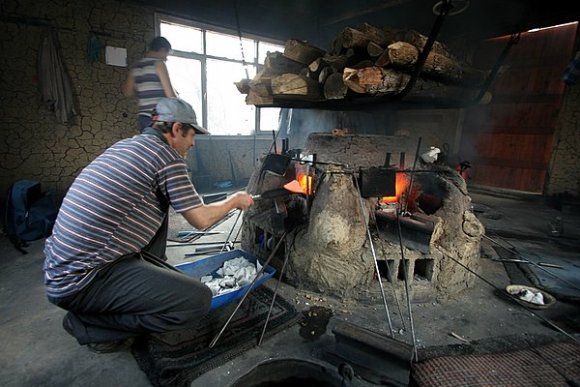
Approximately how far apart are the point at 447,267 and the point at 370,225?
2.86 ft

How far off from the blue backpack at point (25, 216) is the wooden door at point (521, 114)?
873 centimetres

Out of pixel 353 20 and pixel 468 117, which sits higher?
pixel 353 20

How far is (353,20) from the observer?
4.90m

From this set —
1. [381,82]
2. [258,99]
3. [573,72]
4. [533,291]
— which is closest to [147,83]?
[258,99]

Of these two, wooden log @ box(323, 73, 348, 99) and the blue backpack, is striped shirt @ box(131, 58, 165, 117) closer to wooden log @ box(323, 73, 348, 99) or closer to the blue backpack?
the blue backpack

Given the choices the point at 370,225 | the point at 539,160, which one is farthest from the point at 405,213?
the point at 539,160

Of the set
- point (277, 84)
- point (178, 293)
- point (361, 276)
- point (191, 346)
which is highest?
point (277, 84)

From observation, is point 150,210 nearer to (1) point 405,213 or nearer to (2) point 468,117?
(1) point 405,213

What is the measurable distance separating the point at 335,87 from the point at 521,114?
20.9 feet

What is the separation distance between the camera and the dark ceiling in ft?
13.8

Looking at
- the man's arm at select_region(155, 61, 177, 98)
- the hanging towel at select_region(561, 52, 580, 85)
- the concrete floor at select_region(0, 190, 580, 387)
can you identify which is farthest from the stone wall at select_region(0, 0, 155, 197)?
the hanging towel at select_region(561, 52, 580, 85)

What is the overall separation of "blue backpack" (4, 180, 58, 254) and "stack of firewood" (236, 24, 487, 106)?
331cm

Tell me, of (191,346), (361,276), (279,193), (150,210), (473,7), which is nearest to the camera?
(150,210)

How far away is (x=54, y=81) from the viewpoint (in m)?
5.61
